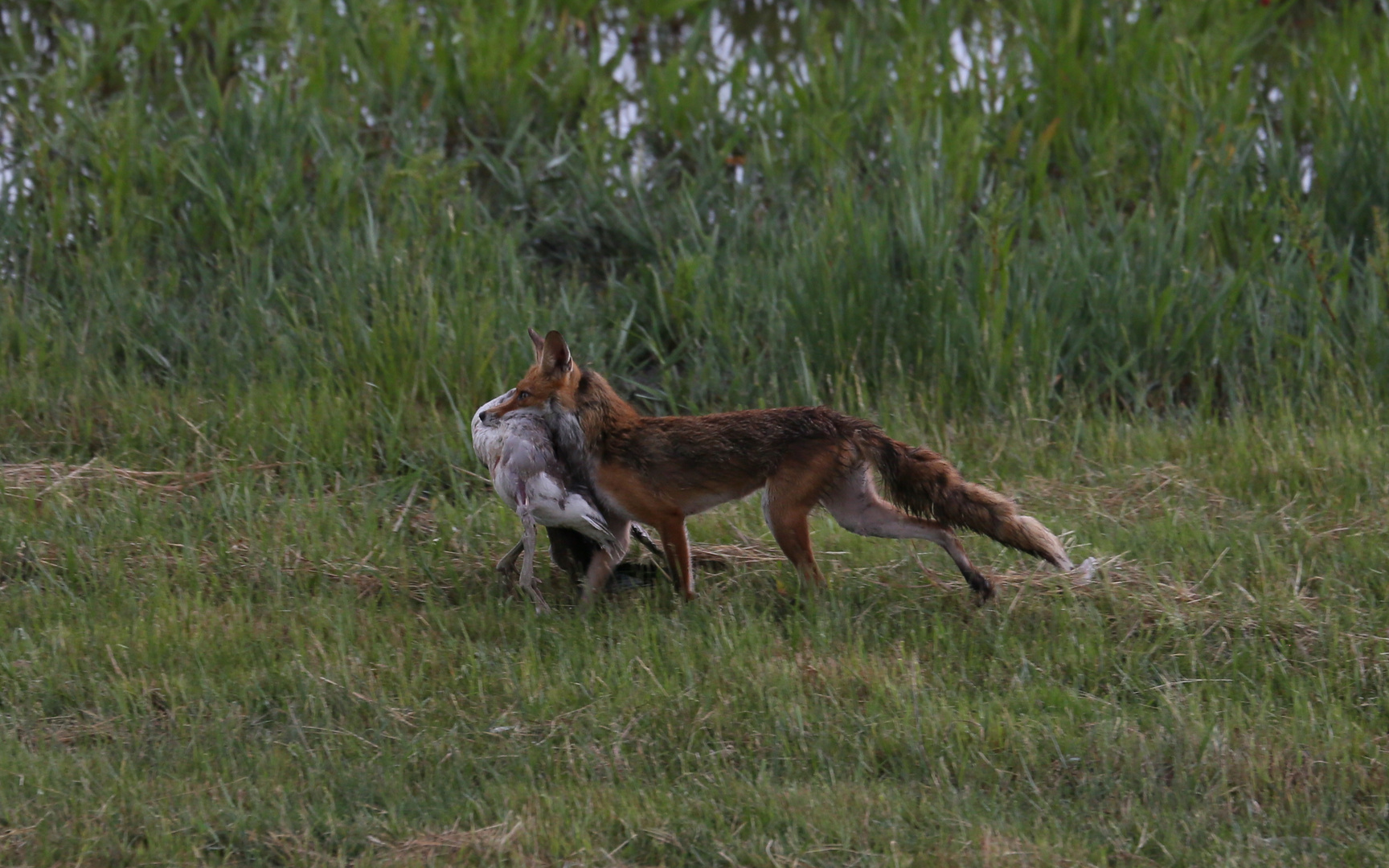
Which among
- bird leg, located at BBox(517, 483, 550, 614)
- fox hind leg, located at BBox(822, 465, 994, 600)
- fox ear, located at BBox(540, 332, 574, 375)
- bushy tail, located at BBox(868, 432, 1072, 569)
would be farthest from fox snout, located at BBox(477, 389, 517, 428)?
bushy tail, located at BBox(868, 432, 1072, 569)

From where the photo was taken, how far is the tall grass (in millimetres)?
7371

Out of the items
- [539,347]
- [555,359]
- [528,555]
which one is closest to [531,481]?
[528,555]

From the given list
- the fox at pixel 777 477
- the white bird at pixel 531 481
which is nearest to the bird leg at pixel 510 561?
the white bird at pixel 531 481

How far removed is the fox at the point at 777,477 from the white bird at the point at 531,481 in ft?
0.21

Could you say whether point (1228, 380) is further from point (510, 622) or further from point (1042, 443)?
point (510, 622)

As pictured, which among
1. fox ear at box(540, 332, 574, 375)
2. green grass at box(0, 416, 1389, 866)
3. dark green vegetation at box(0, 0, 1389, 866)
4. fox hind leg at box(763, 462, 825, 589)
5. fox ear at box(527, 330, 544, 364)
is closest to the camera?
green grass at box(0, 416, 1389, 866)

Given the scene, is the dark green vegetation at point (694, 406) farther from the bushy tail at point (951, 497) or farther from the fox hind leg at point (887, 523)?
the bushy tail at point (951, 497)

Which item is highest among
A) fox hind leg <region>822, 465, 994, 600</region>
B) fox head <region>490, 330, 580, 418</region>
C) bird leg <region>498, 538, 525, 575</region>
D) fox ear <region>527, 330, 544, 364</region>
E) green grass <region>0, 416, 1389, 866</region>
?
fox ear <region>527, 330, 544, 364</region>

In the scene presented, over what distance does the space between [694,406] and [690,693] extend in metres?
2.85

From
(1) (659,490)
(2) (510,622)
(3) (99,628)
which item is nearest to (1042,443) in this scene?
(1) (659,490)

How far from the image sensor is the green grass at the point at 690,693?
4078mm

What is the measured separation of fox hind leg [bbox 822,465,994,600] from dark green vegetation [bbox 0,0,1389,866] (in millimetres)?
190

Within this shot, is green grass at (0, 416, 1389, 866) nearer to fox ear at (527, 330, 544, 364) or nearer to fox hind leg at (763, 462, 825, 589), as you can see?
fox hind leg at (763, 462, 825, 589)

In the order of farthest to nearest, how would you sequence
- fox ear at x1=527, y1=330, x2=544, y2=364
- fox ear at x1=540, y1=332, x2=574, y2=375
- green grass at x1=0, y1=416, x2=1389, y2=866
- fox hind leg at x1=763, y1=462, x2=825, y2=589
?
fox ear at x1=527, y1=330, x2=544, y2=364 → fox ear at x1=540, y1=332, x2=574, y2=375 → fox hind leg at x1=763, y1=462, x2=825, y2=589 → green grass at x1=0, y1=416, x2=1389, y2=866
